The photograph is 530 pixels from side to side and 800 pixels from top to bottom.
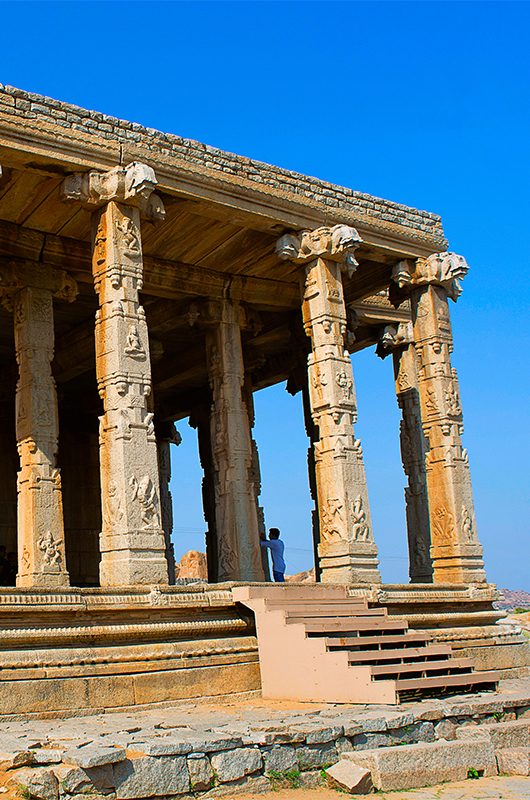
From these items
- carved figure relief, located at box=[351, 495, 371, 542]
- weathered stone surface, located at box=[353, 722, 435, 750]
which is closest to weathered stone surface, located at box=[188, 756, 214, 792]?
weathered stone surface, located at box=[353, 722, 435, 750]

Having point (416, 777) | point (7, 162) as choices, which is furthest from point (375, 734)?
point (7, 162)

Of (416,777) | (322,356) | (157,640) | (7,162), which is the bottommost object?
(416,777)

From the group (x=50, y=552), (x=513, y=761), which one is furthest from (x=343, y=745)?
(x=50, y=552)

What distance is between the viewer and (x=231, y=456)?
15492 mm

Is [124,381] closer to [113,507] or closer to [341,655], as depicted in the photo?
[113,507]

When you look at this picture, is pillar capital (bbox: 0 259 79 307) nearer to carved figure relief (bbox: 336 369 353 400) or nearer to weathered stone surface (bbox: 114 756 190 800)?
carved figure relief (bbox: 336 369 353 400)

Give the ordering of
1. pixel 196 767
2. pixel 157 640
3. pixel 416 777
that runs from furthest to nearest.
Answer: pixel 157 640 < pixel 416 777 < pixel 196 767

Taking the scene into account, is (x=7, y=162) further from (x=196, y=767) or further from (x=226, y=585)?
(x=196, y=767)

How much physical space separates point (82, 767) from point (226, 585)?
18.6 ft

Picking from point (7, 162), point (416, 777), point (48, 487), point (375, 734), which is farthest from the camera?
point (48, 487)

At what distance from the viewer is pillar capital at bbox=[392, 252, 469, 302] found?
51.4ft

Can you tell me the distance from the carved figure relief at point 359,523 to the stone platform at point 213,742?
393cm

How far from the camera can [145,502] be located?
11469mm

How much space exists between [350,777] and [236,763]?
0.86 meters
